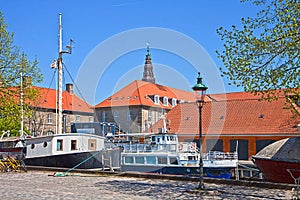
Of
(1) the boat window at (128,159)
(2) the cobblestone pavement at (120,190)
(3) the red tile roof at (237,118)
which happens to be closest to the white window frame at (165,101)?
(3) the red tile roof at (237,118)

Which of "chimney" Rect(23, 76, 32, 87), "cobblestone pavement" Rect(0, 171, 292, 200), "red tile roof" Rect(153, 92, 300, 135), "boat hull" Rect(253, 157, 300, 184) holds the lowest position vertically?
"cobblestone pavement" Rect(0, 171, 292, 200)

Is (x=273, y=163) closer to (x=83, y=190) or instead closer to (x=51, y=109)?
(x=83, y=190)

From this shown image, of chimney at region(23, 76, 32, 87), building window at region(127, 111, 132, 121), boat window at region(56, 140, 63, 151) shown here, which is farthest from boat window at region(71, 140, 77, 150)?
building window at region(127, 111, 132, 121)

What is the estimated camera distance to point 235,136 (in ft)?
126

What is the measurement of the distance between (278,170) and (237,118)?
2662cm

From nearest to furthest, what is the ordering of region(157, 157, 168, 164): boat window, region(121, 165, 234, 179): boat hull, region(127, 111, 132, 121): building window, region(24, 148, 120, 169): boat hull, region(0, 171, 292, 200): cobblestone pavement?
1. region(0, 171, 292, 200): cobblestone pavement
2. region(24, 148, 120, 169): boat hull
3. region(121, 165, 234, 179): boat hull
4. region(157, 157, 168, 164): boat window
5. region(127, 111, 132, 121): building window

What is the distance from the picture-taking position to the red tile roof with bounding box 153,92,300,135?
37188 mm

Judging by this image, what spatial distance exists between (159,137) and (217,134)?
10424 mm

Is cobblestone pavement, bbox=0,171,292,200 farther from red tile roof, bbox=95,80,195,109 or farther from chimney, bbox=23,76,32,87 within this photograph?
red tile roof, bbox=95,80,195,109

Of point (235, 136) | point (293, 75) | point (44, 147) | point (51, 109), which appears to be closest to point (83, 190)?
point (293, 75)

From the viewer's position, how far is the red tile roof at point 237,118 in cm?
3719

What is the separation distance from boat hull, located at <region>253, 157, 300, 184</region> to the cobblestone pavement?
1.31 meters

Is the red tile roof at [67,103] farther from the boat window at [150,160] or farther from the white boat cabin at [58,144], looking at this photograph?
the boat window at [150,160]

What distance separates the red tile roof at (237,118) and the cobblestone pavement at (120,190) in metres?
22.8
